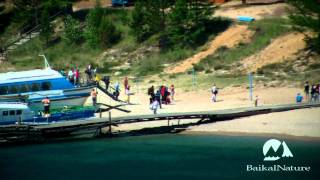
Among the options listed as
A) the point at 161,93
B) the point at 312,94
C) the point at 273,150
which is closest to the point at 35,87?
the point at 161,93

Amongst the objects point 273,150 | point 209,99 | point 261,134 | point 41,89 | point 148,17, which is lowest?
point 273,150

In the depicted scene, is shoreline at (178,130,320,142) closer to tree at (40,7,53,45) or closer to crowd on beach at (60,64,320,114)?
crowd on beach at (60,64,320,114)

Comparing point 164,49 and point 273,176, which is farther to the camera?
point 164,49

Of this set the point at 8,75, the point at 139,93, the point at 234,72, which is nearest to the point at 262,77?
the point at 234,72

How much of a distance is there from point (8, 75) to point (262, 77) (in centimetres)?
2427

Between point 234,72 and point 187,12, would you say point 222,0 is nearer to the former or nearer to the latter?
point 187,12

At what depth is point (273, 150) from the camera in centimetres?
4797

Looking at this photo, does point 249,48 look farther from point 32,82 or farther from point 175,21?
point 32,82

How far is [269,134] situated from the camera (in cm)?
5209

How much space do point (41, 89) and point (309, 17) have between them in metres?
27.1

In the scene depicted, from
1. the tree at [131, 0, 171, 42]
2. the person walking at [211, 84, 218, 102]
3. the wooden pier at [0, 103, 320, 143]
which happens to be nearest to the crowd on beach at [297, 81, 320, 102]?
the wooden pier at [0, 103, 320, 143]

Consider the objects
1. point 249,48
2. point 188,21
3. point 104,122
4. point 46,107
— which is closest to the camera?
point 104,122

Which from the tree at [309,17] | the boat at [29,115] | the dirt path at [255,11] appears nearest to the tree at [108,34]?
the dirt path at [255,11]

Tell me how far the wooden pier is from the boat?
3.44ft
